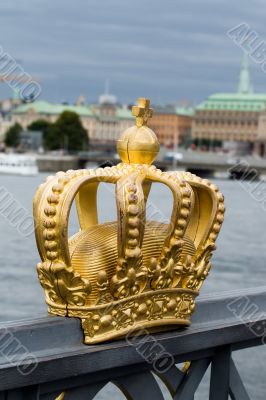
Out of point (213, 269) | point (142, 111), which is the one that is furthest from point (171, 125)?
point (142, 111)

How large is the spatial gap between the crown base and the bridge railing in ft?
0.05

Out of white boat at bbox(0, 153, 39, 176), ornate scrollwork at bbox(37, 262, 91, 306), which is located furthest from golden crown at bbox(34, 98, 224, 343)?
white boat at bbox(0, 153, 39, 176)

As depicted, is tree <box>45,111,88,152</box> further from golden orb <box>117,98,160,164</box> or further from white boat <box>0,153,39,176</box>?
golden orb <box>117,98,160,164</box>

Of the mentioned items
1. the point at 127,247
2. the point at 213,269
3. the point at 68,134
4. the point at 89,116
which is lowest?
the point at 89,116

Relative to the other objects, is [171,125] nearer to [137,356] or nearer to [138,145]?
[138,145]

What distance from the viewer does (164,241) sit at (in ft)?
5.15

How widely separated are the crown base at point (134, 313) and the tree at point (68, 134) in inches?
2265

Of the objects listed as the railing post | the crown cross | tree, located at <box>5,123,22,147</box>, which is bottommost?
tree, located at <box>5,123,22,147</box>

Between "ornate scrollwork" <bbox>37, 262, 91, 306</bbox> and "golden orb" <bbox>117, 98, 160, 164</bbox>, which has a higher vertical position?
"golden orb" <bbox>117, 98, 160, 164</bbox>

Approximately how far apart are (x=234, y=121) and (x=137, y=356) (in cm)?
7798

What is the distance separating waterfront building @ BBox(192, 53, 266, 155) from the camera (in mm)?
76875

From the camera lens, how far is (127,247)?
4.91 feet

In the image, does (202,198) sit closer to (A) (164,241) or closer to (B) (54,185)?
(A) (164,241)

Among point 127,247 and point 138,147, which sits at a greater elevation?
point 138,147
